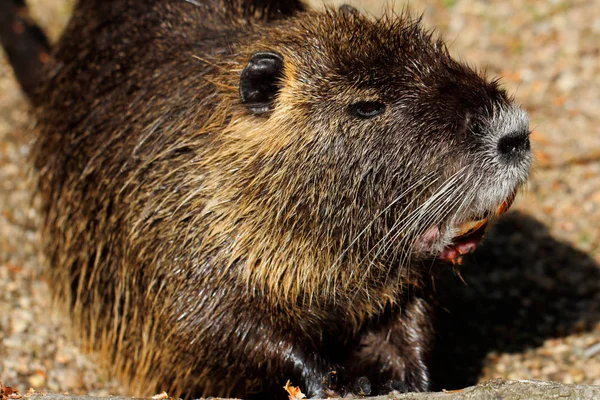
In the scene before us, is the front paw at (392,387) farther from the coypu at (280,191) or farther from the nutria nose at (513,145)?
the nutria nose at (513,145)

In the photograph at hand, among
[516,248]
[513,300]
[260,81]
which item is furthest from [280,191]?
[516,248]

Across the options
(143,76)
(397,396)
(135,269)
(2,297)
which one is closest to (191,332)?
(135,269)

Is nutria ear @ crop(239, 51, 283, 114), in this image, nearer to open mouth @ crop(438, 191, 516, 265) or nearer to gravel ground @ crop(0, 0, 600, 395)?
open mouth @ crop(438, 191, 516, 265)

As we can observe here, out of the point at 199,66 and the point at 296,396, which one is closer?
the point at 296,396

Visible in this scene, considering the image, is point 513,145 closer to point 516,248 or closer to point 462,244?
point 462,244

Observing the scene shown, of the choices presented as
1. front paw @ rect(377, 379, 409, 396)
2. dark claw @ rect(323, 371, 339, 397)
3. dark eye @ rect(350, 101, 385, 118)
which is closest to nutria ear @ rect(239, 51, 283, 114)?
dark eye @ rect(350, 101, 385, 118)

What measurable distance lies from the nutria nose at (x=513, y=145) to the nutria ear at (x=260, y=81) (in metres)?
1.01

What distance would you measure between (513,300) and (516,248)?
494 mm

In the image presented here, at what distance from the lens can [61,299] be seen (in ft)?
17.0

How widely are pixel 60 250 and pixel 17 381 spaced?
0.78m

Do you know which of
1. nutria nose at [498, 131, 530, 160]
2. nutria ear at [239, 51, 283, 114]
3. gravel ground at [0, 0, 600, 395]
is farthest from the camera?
gravel ground at [0, 0, 600, 395]

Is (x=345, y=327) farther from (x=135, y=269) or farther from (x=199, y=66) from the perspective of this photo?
(x=199, y=66)

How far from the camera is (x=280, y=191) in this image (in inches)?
147

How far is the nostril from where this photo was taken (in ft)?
11.4
